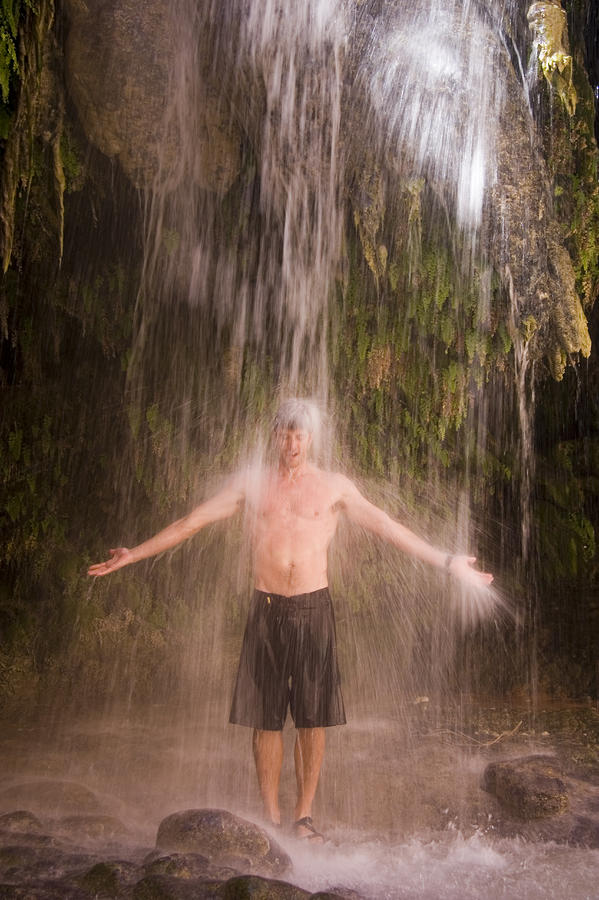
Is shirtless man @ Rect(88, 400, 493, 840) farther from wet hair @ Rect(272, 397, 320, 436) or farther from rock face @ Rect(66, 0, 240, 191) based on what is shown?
rock face @ Rect(66, 0, 240, 191)

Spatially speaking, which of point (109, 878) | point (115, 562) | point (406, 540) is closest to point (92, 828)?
point (109, 878)

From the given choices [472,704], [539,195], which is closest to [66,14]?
[539,195]

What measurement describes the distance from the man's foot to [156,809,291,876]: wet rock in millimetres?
270

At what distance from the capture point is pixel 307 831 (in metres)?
3.94

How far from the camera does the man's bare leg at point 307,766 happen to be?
13.2 feet

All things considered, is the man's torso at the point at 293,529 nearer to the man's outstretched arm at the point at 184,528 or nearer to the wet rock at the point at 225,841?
the man's outstretched arm at the point at 184,528

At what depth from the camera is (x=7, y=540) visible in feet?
23.3

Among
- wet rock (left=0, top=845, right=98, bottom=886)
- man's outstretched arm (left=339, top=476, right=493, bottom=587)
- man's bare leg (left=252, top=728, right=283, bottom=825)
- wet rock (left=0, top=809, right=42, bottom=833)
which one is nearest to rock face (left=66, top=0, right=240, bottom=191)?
man's outstretched arm (left=339, top=476, right=493, bottom=587)

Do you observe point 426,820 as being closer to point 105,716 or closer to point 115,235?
point 105,716

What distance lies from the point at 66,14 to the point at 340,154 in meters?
Answer: 1.99

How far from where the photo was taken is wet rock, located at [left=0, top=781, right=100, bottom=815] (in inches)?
177

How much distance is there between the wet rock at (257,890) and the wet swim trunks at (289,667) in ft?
3.08

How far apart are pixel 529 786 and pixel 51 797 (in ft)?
Answer: 9.92

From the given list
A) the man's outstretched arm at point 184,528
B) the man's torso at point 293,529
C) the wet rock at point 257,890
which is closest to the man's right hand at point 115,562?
the man's outstretched arm at point 184,528
